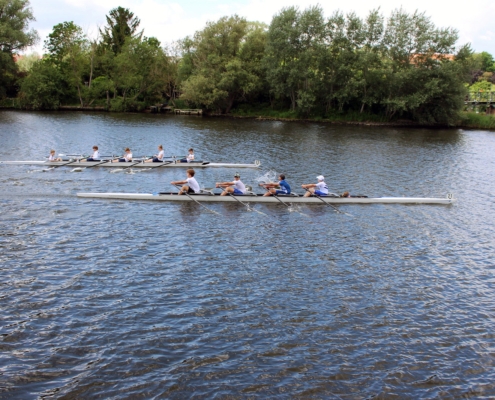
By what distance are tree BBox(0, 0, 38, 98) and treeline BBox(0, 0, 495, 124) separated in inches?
35.2

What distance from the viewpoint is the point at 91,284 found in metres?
13.9

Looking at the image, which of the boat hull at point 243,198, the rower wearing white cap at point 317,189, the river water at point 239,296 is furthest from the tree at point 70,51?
the rower wearing white cap at point 317,189

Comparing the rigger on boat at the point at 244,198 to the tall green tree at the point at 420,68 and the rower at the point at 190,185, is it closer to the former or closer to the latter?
the rower at the point at 190,185

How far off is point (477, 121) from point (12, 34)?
251 ft

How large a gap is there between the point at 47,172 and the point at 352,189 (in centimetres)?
1975

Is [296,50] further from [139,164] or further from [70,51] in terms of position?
[139,164]

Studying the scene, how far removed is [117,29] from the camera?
300 ft

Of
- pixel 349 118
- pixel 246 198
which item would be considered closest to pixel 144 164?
pixel 246 198

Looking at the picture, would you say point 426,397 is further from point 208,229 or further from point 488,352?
point 208,229

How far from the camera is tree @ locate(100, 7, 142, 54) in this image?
3578 inches

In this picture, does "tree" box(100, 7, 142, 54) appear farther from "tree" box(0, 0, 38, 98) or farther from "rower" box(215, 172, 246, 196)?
"rower" box(215, 172, 246, 196)

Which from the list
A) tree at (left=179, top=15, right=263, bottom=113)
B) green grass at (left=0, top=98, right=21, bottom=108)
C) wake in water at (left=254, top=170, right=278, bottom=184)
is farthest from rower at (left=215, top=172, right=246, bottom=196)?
green grass at (left=0, top=98, right=21, bottom=108)

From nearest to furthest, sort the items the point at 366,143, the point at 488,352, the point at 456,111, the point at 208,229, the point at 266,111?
1. the point at 488,352
2. the point at 208,229
3. the point at 366,143
4. the point at 456,111
5. the point at 266,111

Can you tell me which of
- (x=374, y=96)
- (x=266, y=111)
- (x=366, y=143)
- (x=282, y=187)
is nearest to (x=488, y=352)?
(x=282, y=187)
